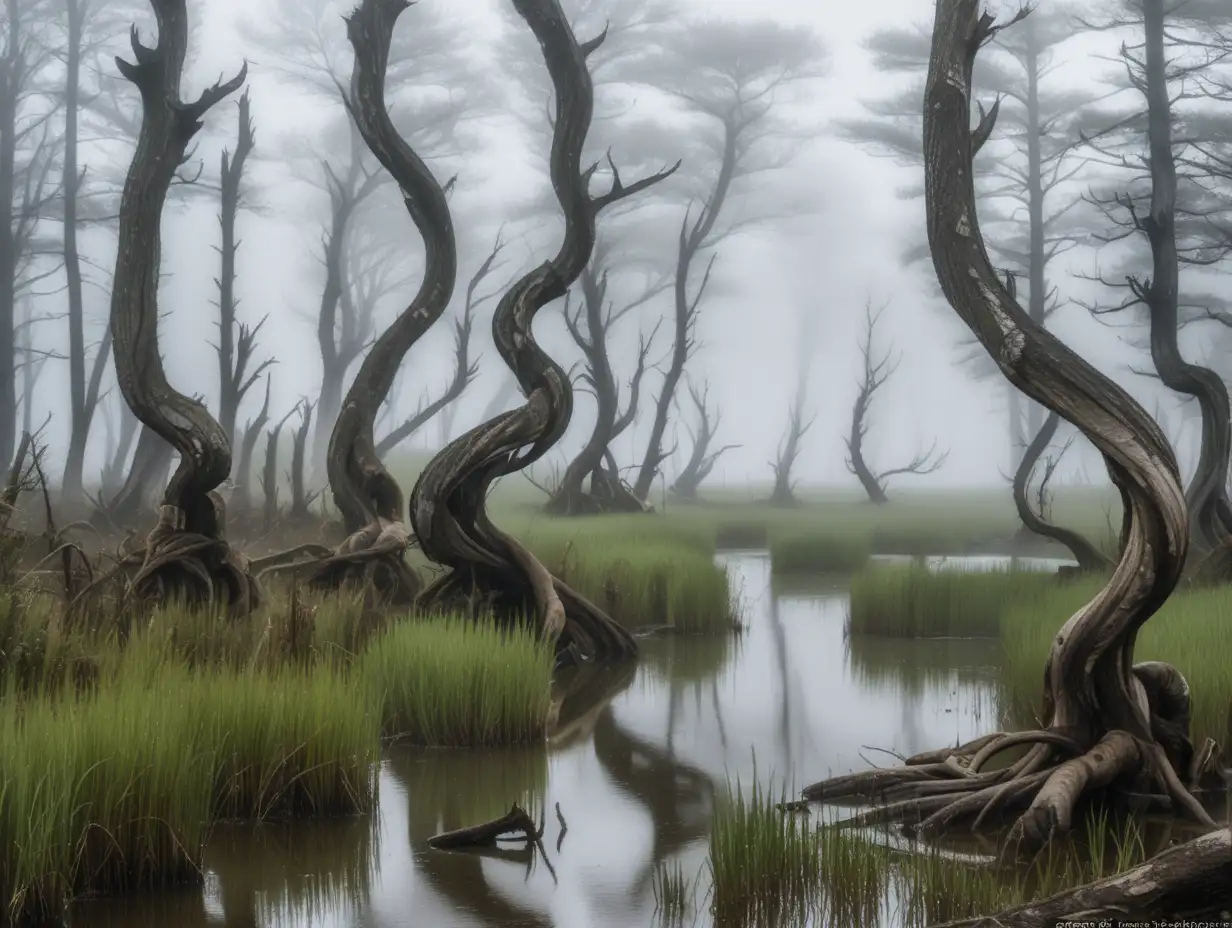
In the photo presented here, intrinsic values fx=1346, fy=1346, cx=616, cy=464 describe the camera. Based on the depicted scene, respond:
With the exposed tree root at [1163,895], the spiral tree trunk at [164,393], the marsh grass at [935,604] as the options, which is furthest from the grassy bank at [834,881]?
the marsh grass at [935,604]

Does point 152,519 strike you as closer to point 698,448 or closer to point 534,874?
point 534,874

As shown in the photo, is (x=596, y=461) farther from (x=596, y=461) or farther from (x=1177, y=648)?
(x=1177, y=648)

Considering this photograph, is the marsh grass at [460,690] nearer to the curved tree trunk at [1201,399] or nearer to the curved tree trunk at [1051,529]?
the curved tree trunk at [1051,529]

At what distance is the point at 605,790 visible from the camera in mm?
4336

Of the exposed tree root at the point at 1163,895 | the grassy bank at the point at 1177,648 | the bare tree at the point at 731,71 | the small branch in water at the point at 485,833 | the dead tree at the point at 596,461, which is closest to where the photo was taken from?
the exposed tree root at the point at 1163,895

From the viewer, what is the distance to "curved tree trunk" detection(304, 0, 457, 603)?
8.09m

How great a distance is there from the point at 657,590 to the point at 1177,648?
401 cm

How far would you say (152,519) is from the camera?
483 inches

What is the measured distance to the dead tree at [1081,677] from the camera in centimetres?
379

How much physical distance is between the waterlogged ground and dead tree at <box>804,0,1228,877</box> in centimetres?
53

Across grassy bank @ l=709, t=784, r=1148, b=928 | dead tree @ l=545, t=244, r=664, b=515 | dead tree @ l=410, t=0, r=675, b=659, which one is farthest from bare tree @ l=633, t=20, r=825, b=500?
grassy bank @ l=709, t=784, r=1148, b=928

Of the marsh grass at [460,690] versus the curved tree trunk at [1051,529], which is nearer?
the marsh grass at [460,690]

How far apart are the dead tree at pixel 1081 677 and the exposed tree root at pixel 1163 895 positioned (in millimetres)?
1194

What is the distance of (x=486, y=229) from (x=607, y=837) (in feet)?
87.0
